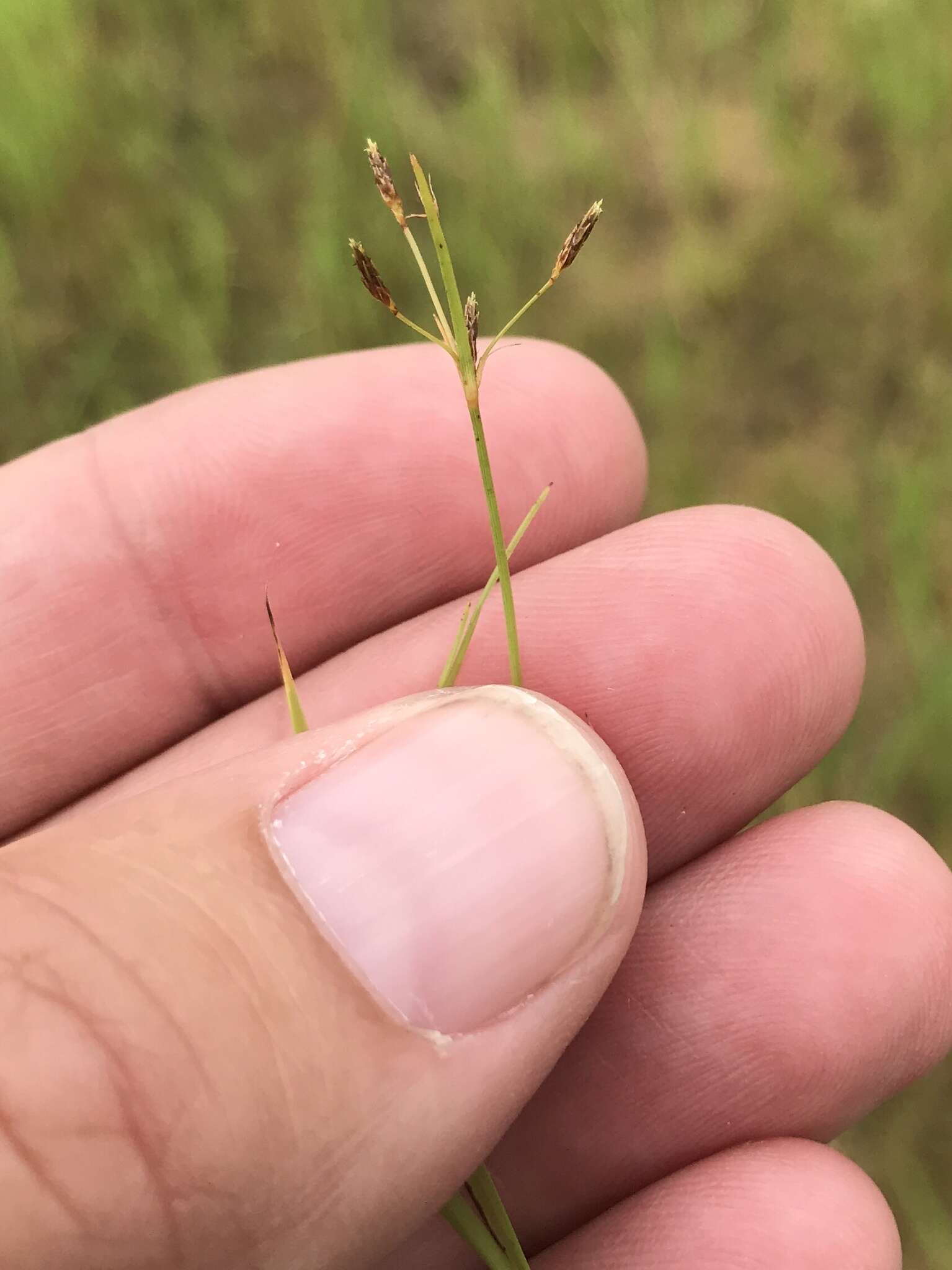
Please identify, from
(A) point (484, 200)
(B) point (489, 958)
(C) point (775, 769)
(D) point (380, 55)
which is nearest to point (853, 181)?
(A) point (484, 200)

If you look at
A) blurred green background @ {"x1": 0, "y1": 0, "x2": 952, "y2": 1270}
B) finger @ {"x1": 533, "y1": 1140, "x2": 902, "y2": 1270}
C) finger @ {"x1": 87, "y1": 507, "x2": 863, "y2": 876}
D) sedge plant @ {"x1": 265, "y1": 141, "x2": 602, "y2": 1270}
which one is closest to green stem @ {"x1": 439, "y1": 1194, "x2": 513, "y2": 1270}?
sedge plant @ {"x1": 265, "y1": 141, "x2": 602, "y2": 1270}

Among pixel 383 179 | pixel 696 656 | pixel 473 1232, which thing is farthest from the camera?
pixel 696 656

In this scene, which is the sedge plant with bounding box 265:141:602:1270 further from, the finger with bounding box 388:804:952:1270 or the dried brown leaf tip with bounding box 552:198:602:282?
the finger with bounding box 388:804:952:1270

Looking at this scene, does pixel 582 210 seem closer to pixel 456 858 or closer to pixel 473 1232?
pixel 456 858

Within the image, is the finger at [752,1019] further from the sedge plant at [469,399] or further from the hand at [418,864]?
the sedge plant at [469,399]

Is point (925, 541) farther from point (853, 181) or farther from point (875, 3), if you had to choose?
point (875, 3)

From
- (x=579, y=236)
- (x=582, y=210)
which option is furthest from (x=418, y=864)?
(x=582, y=210)
